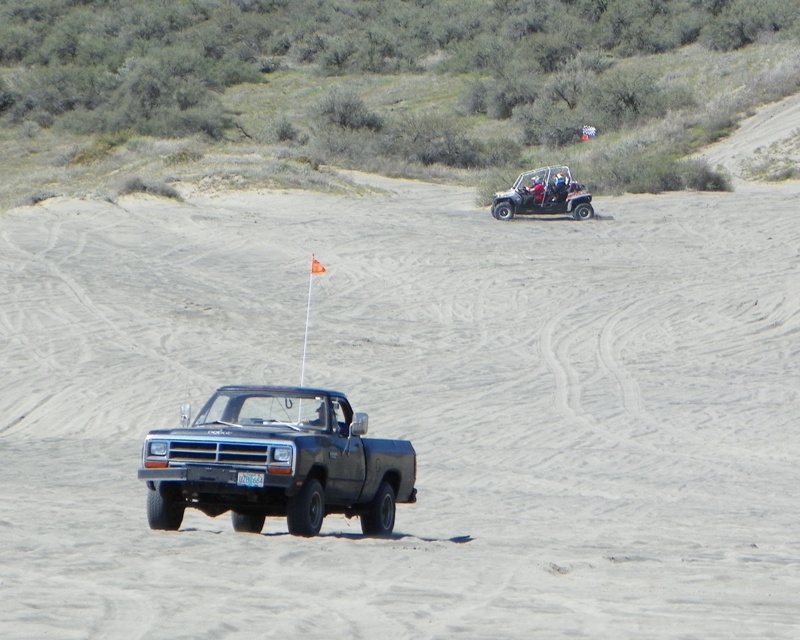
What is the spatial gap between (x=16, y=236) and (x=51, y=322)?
6758mm

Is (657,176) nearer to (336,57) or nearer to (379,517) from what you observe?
(379,517)

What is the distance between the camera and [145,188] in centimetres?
3061

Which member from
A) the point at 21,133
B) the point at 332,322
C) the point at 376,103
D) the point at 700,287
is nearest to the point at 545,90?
the point at 376,103

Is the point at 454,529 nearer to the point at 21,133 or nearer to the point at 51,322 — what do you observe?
the point at 51,322

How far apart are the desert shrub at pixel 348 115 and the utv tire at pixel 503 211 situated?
17111mm

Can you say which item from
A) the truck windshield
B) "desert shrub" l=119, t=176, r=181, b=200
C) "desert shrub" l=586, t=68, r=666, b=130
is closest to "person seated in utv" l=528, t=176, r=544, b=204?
"desert shrub" l=119, t=176, r=181, b=200

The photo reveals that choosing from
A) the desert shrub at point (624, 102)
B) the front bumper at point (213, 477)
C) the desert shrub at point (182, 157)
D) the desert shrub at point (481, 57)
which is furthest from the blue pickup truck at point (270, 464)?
the desert shrub at point (481, 57)

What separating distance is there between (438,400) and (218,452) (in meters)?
8.48

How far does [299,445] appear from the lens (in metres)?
8.80

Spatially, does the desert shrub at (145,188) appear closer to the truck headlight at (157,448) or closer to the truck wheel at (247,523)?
the truck wheel at (247,523)

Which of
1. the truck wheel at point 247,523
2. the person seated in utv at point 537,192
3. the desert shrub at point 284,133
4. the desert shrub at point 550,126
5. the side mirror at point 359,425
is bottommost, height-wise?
the truck wheel at point 247,523

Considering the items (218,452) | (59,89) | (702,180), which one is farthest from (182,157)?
(218,452)

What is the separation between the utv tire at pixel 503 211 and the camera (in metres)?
29.9

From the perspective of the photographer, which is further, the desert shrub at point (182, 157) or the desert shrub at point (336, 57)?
the desert shrub at point (336, 57)
